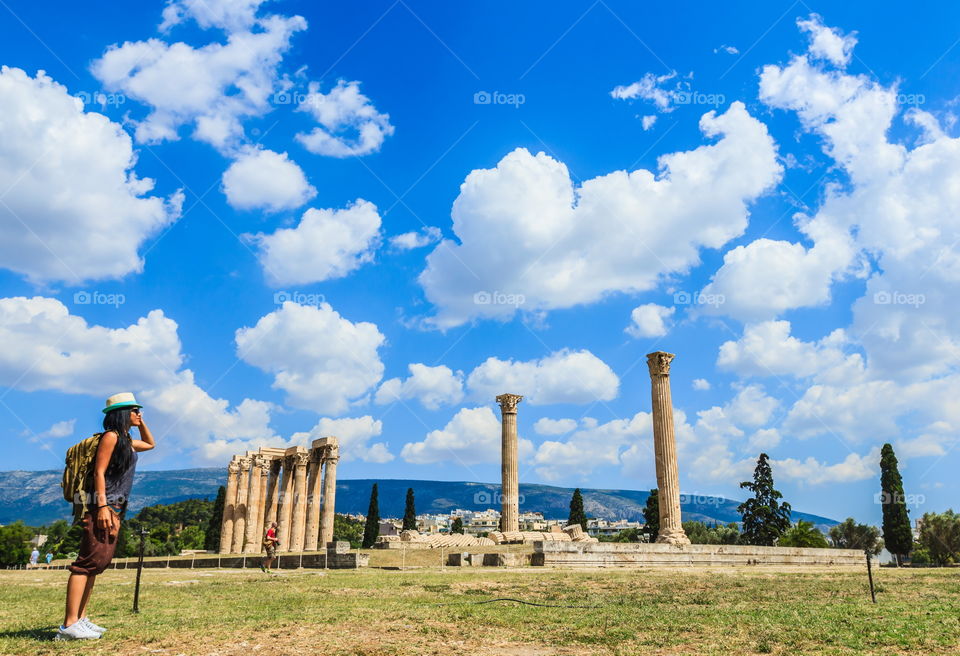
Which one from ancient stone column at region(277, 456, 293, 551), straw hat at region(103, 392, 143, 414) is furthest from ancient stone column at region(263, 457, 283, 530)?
straw hat at region(103, 392, 143, 414)

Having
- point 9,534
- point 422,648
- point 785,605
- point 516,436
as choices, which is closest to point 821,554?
point 516,436

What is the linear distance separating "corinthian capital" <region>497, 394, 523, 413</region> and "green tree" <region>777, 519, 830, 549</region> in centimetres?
3575

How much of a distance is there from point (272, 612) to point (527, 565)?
21103 millimetres

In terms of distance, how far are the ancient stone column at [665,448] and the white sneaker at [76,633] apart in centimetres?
3519

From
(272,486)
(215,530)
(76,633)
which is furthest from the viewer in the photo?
(215,530)

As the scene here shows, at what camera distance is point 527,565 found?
2916 centimetres

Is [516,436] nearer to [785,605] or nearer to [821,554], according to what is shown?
[821,554]

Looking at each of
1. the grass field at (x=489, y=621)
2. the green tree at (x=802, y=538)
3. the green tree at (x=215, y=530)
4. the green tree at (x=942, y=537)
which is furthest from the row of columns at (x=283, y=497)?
the green tree at (x=942, y=537)

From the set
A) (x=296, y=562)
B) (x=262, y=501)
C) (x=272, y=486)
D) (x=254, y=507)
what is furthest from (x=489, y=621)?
(x=262, y=501)

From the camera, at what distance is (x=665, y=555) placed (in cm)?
3391

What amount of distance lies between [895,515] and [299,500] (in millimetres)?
53764

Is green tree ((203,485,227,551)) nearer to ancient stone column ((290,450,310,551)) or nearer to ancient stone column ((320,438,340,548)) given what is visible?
ancient stone column ((290,450,310,551))

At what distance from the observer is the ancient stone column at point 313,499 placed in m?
48.8

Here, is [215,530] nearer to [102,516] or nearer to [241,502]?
[241,502]
